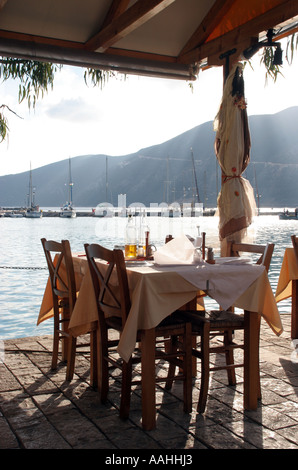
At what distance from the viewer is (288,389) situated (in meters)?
2.87

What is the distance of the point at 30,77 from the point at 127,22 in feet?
5.82

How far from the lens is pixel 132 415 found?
8.31 feet

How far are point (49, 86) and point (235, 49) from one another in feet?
6.91

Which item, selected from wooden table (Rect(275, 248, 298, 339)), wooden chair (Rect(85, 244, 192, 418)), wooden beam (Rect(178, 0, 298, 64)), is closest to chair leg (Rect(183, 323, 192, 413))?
wooden chair (Rect(85, 244, 192, 418))

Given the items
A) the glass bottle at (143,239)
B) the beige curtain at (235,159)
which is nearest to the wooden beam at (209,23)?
the beige curtain at (235,159)

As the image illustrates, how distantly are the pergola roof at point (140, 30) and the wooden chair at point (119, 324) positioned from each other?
2.05 meters

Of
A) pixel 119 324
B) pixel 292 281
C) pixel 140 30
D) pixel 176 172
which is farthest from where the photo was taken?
pixel 176 172

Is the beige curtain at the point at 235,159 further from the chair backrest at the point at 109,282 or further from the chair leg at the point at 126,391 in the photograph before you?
the chair leg at the point at 126,391

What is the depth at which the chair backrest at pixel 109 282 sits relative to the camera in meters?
2.42

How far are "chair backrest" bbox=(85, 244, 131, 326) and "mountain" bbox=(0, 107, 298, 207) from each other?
72690mm

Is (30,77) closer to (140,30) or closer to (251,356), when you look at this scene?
(140,30)

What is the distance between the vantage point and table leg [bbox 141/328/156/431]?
2355 millimetres

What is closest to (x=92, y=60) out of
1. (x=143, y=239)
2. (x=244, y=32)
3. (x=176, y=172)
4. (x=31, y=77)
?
(x=31, y=77)
